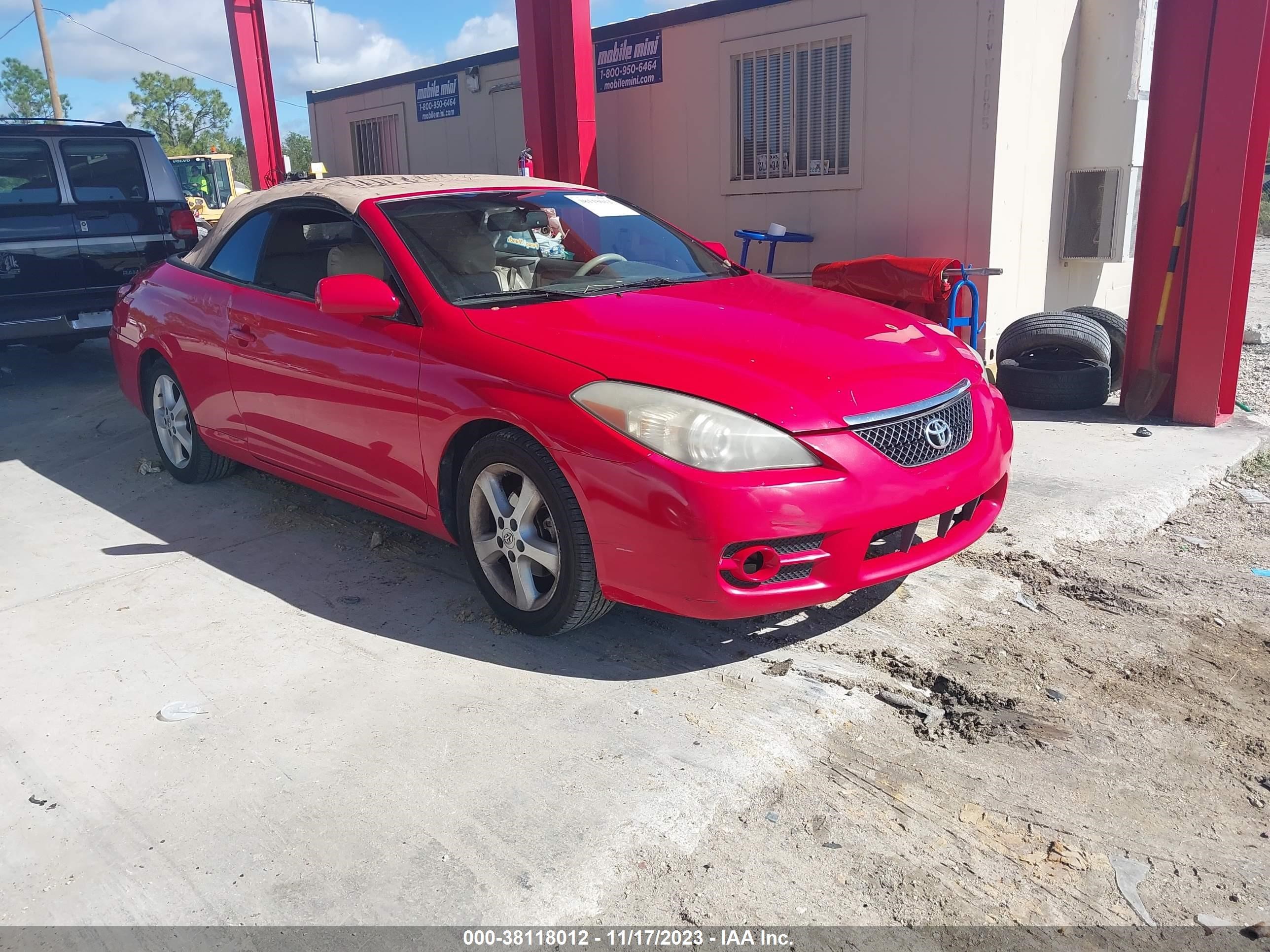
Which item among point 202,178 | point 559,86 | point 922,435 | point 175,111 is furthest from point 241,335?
point 175,111

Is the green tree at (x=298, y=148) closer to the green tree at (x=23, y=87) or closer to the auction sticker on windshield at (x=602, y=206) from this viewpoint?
the green tree at (x=23, y=87)

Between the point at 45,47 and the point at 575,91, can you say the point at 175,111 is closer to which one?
the point at 45,47

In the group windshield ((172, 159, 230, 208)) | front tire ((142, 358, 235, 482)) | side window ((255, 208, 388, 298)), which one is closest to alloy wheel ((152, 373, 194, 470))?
front tire ((142, 358, 235, 482))

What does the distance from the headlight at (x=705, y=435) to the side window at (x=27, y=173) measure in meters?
6.74

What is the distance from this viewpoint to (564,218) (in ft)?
14.5

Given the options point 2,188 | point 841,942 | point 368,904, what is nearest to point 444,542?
point 368,904

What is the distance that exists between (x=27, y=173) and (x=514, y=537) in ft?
21.3

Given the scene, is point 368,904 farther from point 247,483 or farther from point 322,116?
point 322,116

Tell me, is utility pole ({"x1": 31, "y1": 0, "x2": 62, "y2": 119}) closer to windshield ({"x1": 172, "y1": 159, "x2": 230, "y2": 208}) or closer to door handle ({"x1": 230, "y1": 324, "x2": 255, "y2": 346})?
windshield ({"x1": 172, "y1": 159, "x2": 230, "y2": 208})

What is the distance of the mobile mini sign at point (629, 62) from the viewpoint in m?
9.48

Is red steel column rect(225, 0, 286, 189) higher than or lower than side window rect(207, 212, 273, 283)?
higher

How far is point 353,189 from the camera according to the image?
432 centimetres

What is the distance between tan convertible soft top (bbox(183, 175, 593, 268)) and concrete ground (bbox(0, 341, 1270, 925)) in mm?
→ 1499

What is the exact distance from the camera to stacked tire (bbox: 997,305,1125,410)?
22.2ft
